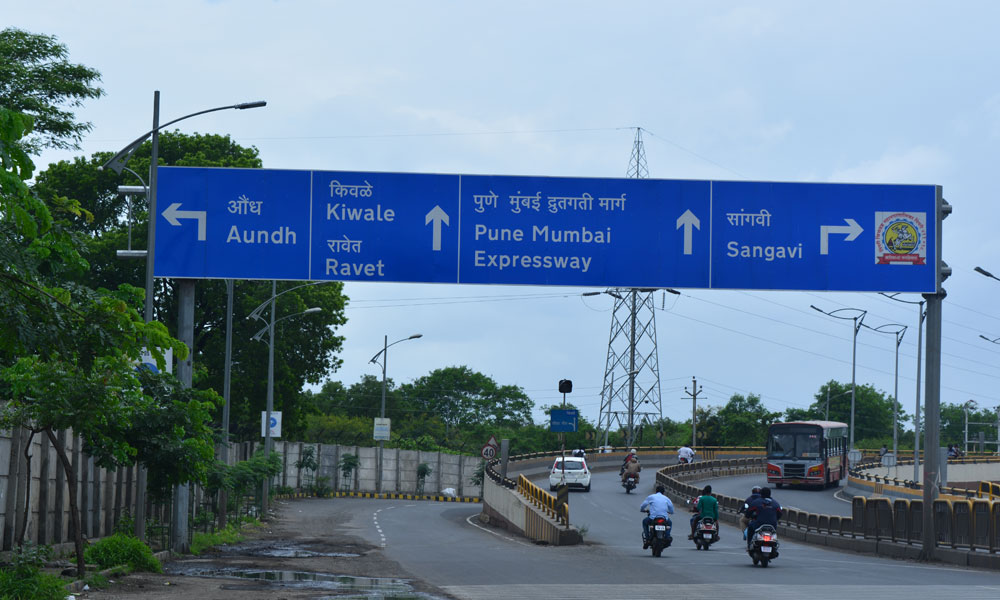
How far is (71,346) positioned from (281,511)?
1521 inches

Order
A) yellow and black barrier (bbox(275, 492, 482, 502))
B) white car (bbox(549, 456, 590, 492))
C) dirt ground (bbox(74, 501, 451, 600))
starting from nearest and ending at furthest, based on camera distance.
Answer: dirt ground (bbox(74, 501, 451, 600)) < white car (bbox(549, 456, 590, 492)) < yellow and black barrier (bbox(275, 492, 482, 502))

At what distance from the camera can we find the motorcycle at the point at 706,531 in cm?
2958

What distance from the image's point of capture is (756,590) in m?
18.6

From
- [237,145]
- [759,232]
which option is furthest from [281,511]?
[759,232]

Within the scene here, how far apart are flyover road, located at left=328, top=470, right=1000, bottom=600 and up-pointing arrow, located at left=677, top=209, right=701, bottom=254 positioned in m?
6.02

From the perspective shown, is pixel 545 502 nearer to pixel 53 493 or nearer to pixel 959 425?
pixel 53 493

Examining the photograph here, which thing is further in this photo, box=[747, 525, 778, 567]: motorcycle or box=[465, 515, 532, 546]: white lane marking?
box=[465, 515, 532, 546]: white lane marking

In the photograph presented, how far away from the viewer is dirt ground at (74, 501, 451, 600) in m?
16.6

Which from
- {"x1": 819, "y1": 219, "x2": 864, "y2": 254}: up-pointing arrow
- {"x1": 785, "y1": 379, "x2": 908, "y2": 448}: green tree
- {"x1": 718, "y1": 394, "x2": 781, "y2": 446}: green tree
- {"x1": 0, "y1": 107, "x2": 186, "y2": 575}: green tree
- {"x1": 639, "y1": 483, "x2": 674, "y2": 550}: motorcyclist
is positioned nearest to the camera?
{"x1": 0, "y1": 107, "x2": 186, "y2": 575}: green tree

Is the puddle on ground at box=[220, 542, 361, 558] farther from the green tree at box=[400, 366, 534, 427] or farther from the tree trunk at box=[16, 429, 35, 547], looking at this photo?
the green tree at box=[400, 366, 534, 427]

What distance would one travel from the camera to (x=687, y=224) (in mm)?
22750

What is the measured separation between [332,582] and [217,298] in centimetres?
3335

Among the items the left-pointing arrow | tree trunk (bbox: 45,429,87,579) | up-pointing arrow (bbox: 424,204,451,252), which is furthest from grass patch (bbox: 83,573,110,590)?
up-pointing arrow (bbox: 424,204,451,252)

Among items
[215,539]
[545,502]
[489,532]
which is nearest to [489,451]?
[489,532]
